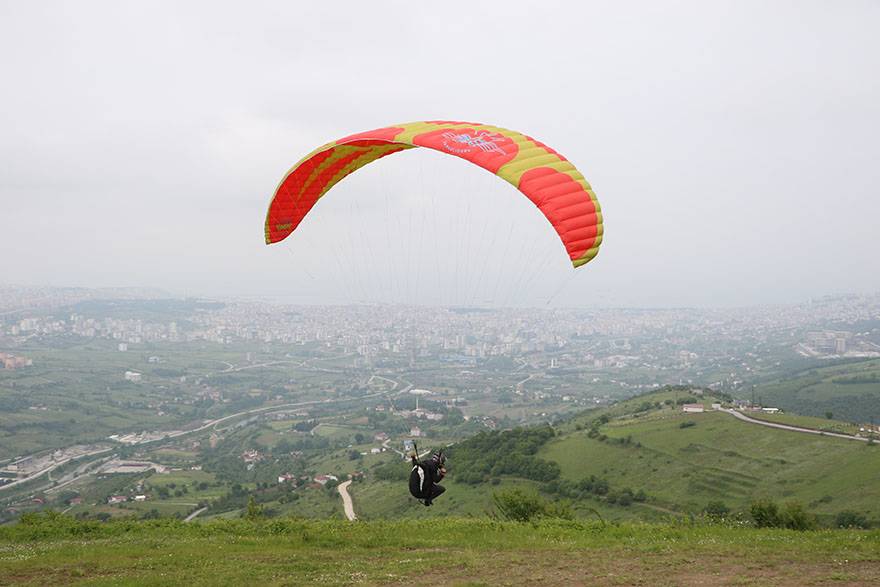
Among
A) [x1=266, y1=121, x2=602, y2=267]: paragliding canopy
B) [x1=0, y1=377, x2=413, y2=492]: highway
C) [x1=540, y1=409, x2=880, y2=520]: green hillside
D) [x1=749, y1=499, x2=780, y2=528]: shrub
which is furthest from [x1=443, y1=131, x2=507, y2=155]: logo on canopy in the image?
[x1=0, y1=377, x2=413, y2=492]: highway

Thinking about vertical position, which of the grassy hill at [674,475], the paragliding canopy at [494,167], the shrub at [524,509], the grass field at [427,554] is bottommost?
Result: the grassy hill at [674,475]

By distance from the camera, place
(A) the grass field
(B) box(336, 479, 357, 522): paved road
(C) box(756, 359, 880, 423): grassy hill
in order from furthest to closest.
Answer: (C) box(756, 359, 880, 423): grassy hill → (B) box(336, 479, 357, 522): paved road → (A) the grass field

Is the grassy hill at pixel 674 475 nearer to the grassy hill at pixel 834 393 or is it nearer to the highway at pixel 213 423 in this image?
the grassy hill at pixel 834 393

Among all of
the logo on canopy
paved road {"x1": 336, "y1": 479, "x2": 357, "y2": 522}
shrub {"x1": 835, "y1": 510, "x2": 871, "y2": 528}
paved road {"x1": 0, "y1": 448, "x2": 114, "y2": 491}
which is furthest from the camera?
paved road {"x1": 0, "y1": 448, "x2": 114, "y2": 491}

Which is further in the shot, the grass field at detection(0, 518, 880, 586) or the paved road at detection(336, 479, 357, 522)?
the paved road at detection(336, 479, 357, 522)

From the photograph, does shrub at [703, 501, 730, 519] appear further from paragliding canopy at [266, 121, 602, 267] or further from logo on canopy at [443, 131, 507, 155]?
logo on canopy at [443, 131, 507, 155]

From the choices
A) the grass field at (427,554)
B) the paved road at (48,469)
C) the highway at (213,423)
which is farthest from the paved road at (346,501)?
the paved road at (48,469)

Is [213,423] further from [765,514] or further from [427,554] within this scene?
[427,554]

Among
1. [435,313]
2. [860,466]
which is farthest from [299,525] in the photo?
[435,313]
